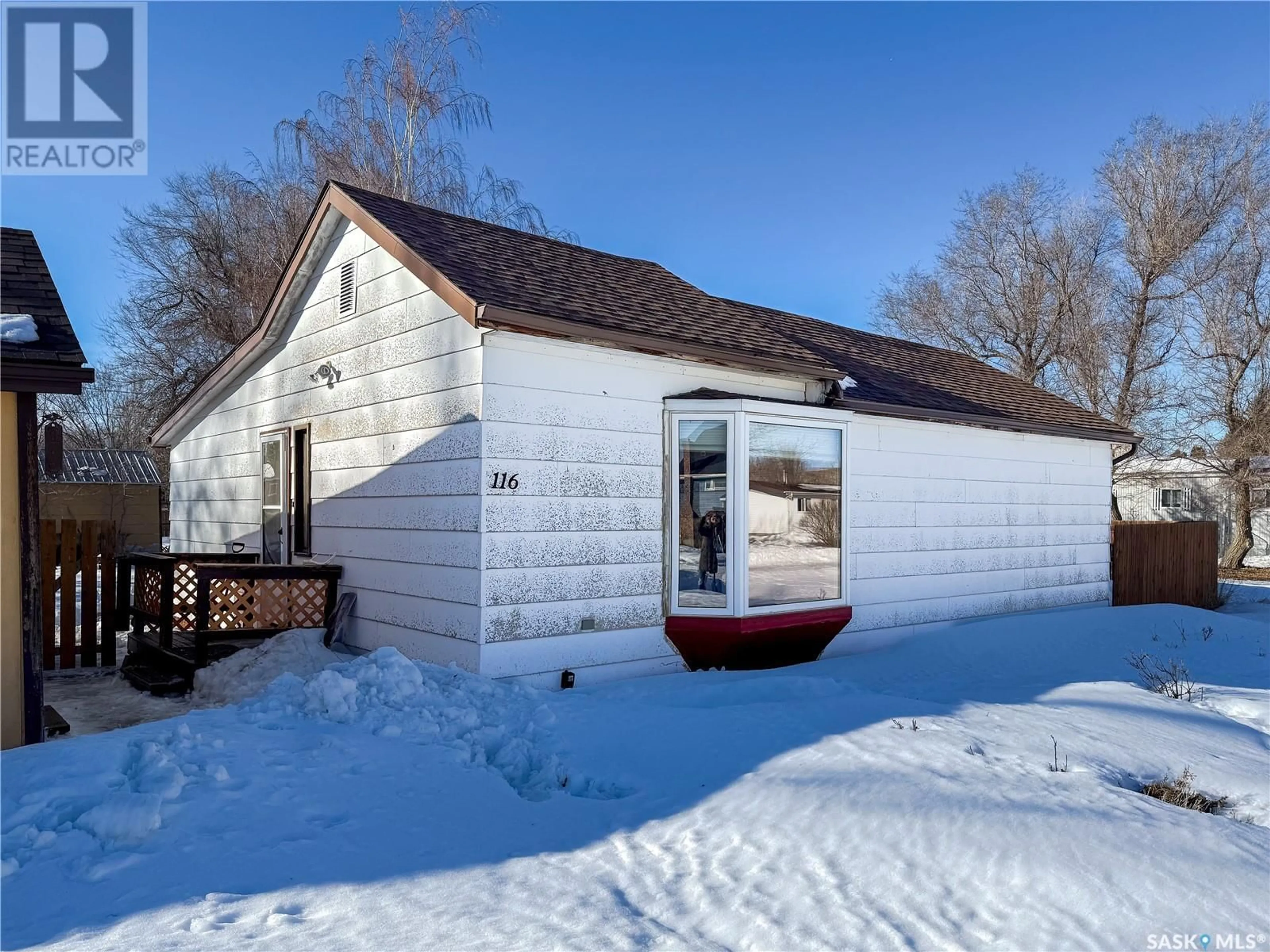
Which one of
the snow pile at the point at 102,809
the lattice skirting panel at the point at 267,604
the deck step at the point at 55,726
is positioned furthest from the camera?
the lattice skirting panel at the point at 267,604

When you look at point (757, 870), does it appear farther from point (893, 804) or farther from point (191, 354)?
point (191, 354)

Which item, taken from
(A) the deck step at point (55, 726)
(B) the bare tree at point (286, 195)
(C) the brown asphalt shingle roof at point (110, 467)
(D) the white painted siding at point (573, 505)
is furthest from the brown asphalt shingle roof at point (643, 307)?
(C) the brown asphalt shingle roof at point (110, 467)

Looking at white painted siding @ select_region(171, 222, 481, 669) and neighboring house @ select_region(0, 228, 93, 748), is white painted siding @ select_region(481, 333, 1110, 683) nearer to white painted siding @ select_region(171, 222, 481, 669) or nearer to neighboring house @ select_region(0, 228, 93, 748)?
white painted siding @ select_region(171, 222, 481, 669)

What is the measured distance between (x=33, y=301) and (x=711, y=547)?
558 centimetres

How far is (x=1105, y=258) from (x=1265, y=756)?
2537cm

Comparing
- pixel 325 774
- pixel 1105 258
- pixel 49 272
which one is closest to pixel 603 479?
pixel 325 774

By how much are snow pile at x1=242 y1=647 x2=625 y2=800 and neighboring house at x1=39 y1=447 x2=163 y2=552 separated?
22.7 metres

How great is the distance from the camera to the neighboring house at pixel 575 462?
6.61 m

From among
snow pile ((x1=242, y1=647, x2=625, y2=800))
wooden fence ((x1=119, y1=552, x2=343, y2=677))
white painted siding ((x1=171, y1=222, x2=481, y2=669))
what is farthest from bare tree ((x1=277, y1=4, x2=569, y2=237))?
snow pile ((x1=242, y1=647, x2=625, y2=800))

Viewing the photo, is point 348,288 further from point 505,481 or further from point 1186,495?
point 1186,495

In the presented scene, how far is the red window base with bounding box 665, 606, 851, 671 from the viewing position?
7.48m

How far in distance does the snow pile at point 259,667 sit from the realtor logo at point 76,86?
4800mm

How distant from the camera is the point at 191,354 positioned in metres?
25.2

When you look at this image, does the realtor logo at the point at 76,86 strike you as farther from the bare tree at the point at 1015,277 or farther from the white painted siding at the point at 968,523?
the bare tree at the point at 1015,277
